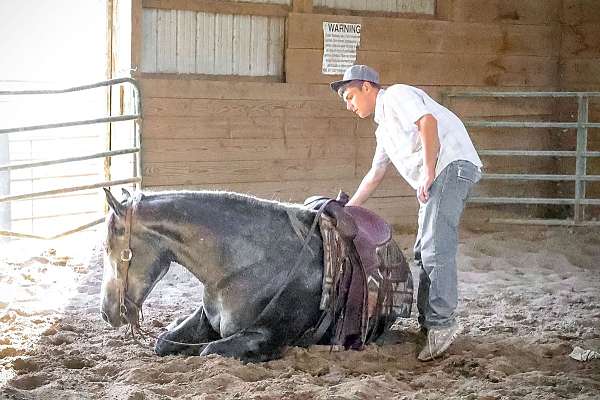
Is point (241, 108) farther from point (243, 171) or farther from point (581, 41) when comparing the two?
point (581, 41)

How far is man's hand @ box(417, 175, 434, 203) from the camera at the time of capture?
3725 mm

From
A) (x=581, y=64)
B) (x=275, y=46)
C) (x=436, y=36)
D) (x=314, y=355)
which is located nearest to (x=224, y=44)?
(x=275, y=46)

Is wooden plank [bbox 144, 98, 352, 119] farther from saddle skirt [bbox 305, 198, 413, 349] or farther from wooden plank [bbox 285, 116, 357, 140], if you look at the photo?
saddle skirt [bbox 305, 198, 413, 349]

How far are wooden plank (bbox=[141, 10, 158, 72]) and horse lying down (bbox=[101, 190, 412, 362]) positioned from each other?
3227 mm

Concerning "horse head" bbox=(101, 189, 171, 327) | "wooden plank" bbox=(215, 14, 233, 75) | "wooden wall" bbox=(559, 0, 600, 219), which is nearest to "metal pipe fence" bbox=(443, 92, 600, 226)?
"wooden wall" bbox=(559, 0, 600, 219)

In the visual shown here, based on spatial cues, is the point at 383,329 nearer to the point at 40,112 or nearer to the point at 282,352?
the point at 282,352

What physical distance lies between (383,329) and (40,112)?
18511 millimetres

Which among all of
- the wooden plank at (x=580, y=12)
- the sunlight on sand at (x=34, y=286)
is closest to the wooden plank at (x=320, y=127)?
the sunlight on sand at (x=34, y=286)

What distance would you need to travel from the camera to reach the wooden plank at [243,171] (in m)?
6.69

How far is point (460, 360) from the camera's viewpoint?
3725 mm

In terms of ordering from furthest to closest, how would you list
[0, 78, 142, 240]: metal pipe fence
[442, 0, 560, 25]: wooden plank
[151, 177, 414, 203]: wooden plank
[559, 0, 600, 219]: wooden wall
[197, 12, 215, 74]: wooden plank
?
[559, 0, 600, 219]: wooden wall, [442, 0, 560, 25]: wooden plank, [151, 177, 414, 203]: wooden plank, [197, 12, 215, 74]: wooden plank, [0, 78, 142, 240]: metal pipe fence

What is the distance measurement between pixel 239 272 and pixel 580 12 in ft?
19.2

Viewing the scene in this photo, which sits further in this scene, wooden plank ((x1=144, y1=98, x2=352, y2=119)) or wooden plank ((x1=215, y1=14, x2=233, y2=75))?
wooden plank ((x1=215, y1=14, x2=233, y2=75))

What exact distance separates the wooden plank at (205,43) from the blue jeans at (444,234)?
3509 millimetres
